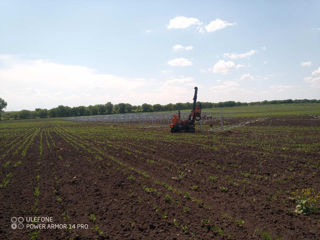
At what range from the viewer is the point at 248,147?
44.3ft

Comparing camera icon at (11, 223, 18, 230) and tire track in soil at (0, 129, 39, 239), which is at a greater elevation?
tire track in soil at (0, 129, 39, 239)

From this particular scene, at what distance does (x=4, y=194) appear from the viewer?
7340mm

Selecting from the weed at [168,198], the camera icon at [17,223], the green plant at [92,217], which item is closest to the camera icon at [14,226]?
the camera icon at [17,223]

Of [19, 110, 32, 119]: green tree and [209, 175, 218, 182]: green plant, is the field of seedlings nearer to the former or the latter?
[209, 175, 218, 182]: green plant

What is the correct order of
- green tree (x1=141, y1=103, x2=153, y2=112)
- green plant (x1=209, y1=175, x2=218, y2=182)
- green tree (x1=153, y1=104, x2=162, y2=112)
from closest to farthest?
green plant (x1=209, y1=175, x2=218, y2=182) → green tree (x1=153, y1=104, x2=162, y2=112) → green tree (x1=141, y1=103, x2=153, y2=112)

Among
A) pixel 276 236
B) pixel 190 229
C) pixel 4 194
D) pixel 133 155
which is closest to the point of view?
pixel 276 236

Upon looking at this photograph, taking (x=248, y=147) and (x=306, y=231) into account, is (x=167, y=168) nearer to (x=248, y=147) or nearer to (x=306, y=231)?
(x=306, y=231)

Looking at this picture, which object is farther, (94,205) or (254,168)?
(254,168)

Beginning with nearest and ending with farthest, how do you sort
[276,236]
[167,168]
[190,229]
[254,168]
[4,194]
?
[276,236] < [190,229] < [4,194] < [254,168] < [167,168]

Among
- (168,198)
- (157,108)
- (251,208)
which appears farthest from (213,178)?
(157,108)

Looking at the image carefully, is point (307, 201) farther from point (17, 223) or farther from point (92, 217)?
point (17, 223)

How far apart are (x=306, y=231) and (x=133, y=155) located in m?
9.77

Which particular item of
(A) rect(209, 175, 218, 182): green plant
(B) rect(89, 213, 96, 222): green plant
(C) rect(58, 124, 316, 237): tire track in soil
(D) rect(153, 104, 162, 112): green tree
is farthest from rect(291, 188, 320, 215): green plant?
(D) rect(153, 104, 162, 112): green tree

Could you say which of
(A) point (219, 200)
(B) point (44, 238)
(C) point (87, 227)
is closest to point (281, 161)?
(A) point (219, 200)
